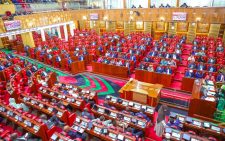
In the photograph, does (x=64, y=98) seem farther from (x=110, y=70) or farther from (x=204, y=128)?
(x=204, y=128)

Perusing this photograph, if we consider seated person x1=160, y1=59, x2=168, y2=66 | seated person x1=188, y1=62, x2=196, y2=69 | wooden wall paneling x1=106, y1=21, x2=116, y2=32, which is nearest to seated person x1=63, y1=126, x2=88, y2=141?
seated person x1=160, y1=59, x2=168, y2=66

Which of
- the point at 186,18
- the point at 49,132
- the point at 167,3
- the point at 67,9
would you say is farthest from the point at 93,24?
the point at 49,132

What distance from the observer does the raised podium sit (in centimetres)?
893

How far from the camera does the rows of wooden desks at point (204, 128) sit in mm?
6375

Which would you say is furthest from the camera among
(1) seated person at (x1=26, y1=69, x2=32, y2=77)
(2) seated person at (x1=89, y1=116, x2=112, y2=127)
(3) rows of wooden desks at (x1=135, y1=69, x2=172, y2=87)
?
(1) seated person at (x1=26, y1=69, x2=32, y2=77)

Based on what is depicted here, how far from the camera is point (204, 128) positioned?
6.57m

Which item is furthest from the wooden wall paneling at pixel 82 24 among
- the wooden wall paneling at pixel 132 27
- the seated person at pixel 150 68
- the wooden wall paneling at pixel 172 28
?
the seated person at pixel 150 68

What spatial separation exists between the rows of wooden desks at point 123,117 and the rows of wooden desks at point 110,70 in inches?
187

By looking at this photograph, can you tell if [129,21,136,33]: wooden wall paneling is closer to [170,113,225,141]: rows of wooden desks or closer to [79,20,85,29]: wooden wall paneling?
[79,20,85,29]: wooden wall paneling

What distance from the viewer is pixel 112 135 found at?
6430 millimetres

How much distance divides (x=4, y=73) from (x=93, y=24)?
15085 millimetres

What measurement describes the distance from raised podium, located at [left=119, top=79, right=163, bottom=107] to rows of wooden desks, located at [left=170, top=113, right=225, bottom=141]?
1959 mm

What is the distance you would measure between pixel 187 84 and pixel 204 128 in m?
3.92

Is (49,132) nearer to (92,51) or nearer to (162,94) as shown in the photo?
(162,94)
